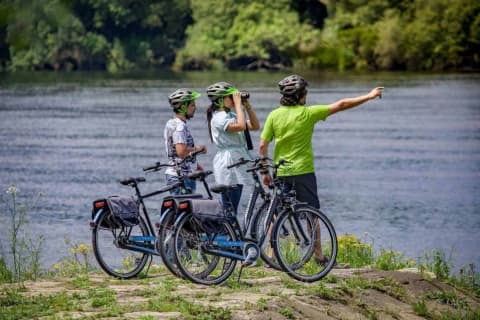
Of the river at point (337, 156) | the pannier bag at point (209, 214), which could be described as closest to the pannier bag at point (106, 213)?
the pannier bag at point (209, 214)

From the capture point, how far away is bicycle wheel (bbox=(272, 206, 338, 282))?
381 inches

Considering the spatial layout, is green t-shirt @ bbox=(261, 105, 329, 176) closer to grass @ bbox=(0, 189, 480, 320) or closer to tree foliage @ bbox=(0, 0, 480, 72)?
grass @ bbox=(0, 189, 480, 320)

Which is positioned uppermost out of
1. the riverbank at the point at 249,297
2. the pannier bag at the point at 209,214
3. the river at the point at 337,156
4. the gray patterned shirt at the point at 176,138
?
the gray patterned shirt at the point at 176,138

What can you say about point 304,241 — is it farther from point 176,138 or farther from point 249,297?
point 176,138

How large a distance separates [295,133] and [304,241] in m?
0.89

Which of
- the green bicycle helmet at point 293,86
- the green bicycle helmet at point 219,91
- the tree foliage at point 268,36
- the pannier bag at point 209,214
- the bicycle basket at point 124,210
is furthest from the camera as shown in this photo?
the tree foliage at point 268,36

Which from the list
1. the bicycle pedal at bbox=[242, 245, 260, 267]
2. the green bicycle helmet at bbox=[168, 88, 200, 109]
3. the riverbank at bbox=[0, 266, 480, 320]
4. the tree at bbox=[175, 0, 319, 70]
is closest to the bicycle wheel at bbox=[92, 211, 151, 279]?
the riverbank at bbox=[0, 266, 480, 320]

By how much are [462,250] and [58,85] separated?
207ft

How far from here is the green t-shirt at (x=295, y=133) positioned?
33.2 ft

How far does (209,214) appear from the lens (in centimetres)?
920

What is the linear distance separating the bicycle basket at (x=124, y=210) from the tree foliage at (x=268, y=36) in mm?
67412

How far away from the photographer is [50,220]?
24.2 meters

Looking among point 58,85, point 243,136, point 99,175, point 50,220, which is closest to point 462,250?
point 50,220

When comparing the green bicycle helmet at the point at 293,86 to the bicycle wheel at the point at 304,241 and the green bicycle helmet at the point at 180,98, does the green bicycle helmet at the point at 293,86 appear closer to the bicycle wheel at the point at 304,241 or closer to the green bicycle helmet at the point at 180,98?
the green bicycle helmet at the point at 180,98
